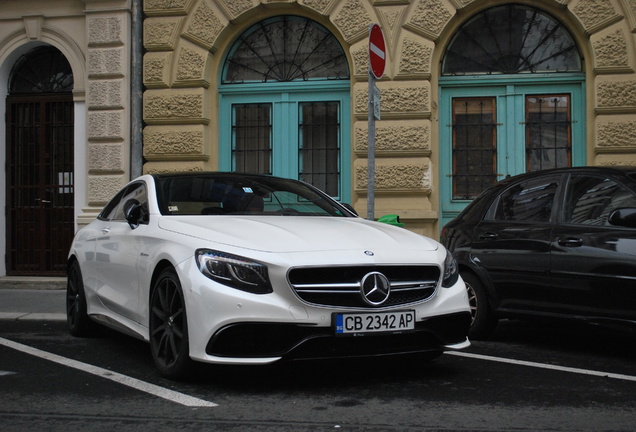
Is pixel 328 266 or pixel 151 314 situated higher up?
pixel 328 266

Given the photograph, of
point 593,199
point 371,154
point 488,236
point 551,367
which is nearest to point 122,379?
point 551,367

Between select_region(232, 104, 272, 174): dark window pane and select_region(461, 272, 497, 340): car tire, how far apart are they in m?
6.32

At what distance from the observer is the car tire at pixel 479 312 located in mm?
6922

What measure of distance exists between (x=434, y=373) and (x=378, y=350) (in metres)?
0.75

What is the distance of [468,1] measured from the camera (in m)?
11.8

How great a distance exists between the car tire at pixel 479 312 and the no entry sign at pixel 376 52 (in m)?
2.62

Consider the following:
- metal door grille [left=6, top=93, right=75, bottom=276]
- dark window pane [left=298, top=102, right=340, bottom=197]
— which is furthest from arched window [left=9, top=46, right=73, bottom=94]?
dark window pane [left=298, top=102, right=340, bottom=197]

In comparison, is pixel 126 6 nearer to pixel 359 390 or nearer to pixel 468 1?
pixel 468 1

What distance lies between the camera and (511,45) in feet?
39.5

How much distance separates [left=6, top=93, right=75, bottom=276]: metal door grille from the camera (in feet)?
43.1

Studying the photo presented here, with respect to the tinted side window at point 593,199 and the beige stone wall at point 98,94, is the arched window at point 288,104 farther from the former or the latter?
the tinted side window at point 593,199

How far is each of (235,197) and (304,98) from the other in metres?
6.87

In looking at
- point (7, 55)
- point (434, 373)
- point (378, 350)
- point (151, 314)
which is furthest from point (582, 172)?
point (7, 55)

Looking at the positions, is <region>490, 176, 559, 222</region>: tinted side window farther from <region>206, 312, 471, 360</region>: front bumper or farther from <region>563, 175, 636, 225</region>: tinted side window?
<region>206, 312, 471, 360</region>: front bumper
